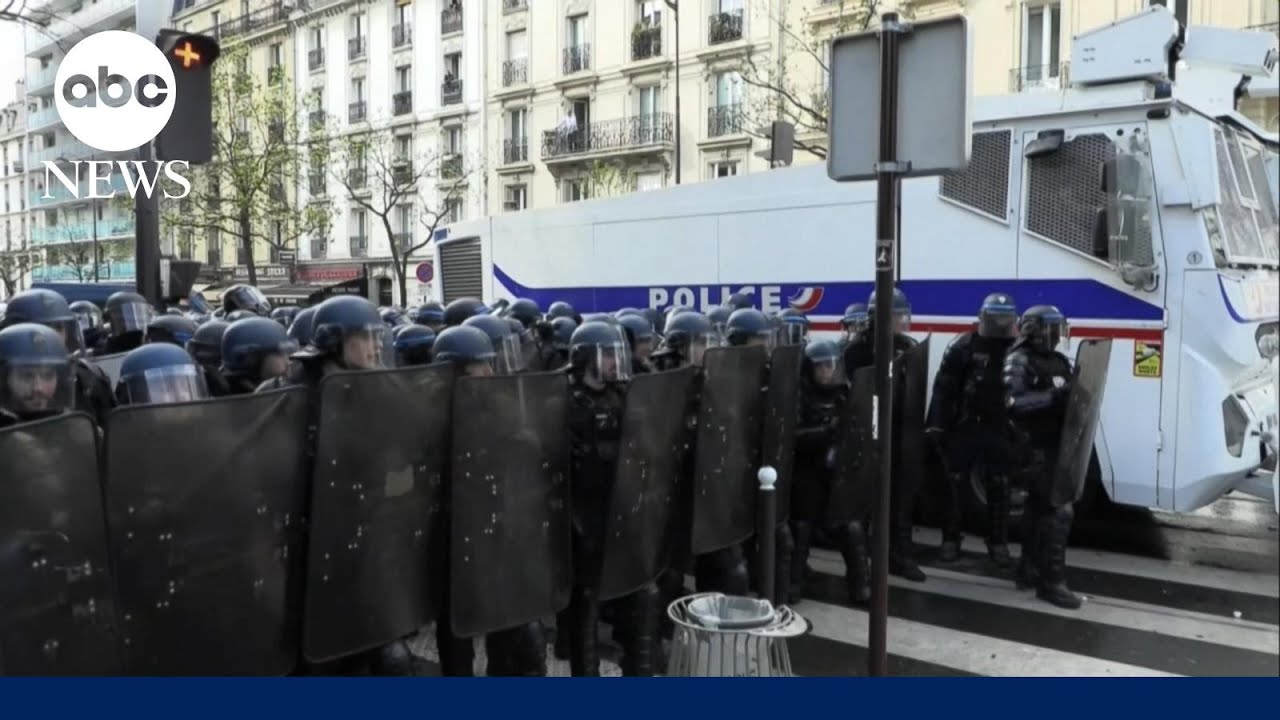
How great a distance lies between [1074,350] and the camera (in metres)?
6.78

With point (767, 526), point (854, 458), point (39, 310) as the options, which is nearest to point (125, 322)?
point (39, 310)

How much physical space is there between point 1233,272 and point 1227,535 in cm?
218

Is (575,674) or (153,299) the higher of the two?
(153,299)

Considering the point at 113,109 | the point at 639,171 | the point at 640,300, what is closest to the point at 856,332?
the point at 639,171

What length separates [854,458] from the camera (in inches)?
219

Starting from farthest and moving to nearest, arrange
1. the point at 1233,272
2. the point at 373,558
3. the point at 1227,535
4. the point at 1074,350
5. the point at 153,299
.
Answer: the point at 1227,535, the point at 1074,350, the point at 1233,272, the point at 153,299, the point at 373,558

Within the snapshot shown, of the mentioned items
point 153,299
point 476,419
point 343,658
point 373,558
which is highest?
point 153,299

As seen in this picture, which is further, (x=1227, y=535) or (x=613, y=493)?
(x=1227, y=535)

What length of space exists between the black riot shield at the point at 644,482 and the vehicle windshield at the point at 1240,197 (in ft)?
11.9

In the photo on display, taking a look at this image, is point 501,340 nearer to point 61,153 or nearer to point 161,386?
point 161,386

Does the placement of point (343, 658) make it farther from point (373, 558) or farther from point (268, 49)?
point (268, 49)

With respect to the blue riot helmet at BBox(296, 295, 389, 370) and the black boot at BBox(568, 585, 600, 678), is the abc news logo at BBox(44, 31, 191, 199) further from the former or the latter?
the black boot at BBox(568, 585, 600, 678)

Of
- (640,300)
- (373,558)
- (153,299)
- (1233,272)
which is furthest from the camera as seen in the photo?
(640,300)

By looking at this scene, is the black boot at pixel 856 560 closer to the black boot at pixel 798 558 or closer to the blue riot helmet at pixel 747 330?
the black boot at pixel 798 558
